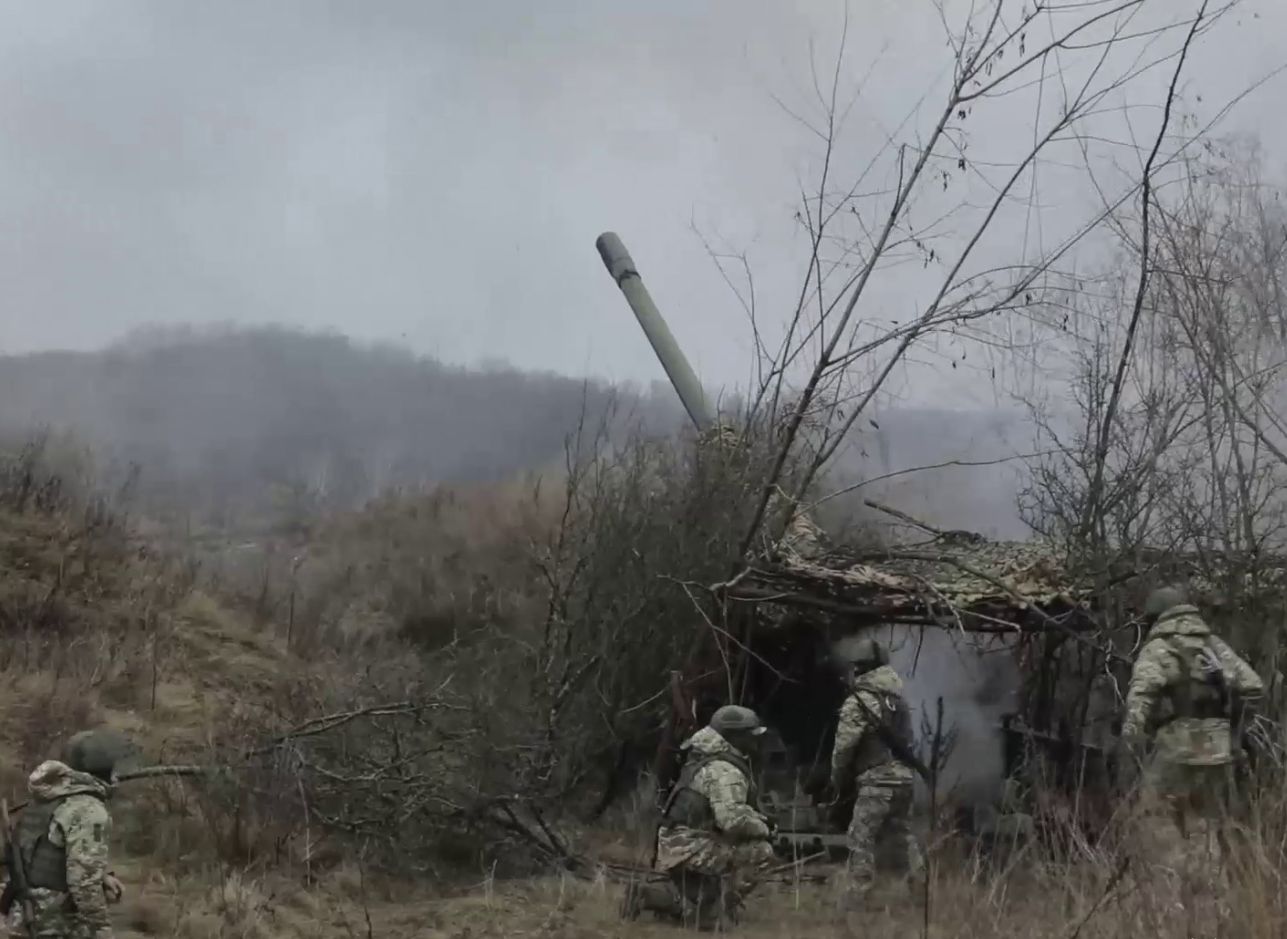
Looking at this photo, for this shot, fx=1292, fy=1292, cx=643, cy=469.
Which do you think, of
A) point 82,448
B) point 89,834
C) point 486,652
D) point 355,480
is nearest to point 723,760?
point 89,834

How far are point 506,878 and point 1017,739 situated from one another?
4.46 metres

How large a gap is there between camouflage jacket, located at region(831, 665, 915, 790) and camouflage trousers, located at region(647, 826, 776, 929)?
1023 mm

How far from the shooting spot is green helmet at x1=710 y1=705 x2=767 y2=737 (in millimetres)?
6414

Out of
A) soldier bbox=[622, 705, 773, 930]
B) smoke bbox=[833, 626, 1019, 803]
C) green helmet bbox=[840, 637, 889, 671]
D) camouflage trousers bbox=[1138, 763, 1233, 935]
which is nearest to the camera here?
camouflage trousers bbox=[1138, 763, 1233, 935]

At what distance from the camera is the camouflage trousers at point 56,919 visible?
4836 mm

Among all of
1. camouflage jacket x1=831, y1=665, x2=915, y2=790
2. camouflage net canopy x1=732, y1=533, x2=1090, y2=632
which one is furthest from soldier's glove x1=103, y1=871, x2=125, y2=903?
camouflage net canopy x1=732, y1=533, x2=1090, y2=632

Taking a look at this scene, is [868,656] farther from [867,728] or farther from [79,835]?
[79,835]

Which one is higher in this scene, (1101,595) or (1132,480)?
(1132,480)

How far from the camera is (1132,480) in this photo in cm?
909

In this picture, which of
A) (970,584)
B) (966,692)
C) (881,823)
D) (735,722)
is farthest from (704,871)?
(966,692)

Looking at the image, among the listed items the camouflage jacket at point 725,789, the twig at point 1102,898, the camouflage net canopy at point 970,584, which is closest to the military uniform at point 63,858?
the camouflage jacket at point 725,789

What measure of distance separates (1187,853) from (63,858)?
4.00 meters

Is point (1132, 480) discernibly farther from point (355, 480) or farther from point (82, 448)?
point (355, 480)

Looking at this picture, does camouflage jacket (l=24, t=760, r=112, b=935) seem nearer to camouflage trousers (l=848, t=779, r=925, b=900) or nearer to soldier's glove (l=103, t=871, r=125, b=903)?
soldier's glove (l=103, t=871, r=125, b=903)
